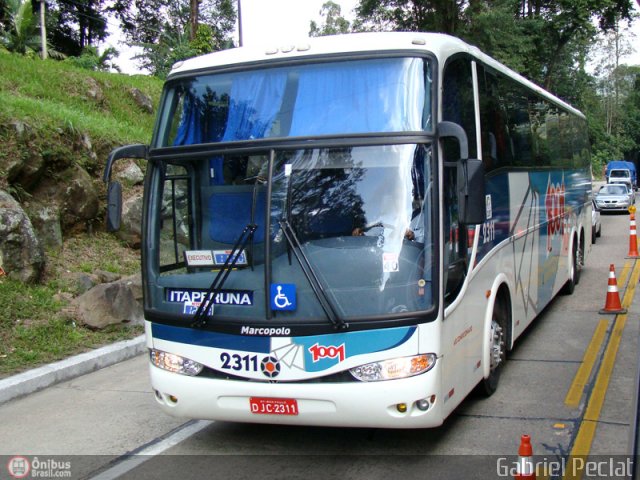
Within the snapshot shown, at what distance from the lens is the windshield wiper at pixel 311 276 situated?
4.71m

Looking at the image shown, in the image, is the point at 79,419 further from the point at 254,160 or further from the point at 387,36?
the point at 387,36

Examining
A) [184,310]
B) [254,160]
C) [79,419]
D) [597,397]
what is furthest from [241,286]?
[597,397]

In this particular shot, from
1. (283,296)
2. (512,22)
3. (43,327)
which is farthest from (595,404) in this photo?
(512,22)

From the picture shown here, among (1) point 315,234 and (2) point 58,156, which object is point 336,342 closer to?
(1) point 315,234

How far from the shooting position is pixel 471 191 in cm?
501

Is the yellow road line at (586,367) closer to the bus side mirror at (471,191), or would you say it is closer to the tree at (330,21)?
the bus side mirror at (471,191)

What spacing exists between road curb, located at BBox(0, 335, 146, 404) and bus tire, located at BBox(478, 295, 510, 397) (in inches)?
180

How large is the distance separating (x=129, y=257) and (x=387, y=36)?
8.22 meters

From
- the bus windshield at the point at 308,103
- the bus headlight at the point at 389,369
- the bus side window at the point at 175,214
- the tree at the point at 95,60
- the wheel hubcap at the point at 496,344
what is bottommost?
the wheel hubcap at the point at 496,344

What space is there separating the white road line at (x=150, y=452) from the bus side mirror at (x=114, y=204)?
1770 millimetres

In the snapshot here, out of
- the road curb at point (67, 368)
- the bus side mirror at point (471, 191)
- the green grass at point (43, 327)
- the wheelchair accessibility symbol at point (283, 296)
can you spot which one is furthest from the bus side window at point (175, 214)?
the green grass at point (43, 327)

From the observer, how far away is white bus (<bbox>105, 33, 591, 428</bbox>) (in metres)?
4.77

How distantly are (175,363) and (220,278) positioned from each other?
0.77 metres

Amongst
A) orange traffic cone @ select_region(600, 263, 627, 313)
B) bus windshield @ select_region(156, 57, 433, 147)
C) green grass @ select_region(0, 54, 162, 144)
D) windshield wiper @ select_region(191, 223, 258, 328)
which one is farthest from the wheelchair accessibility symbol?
green grass @ select_region(0, 54, 162, 144)
